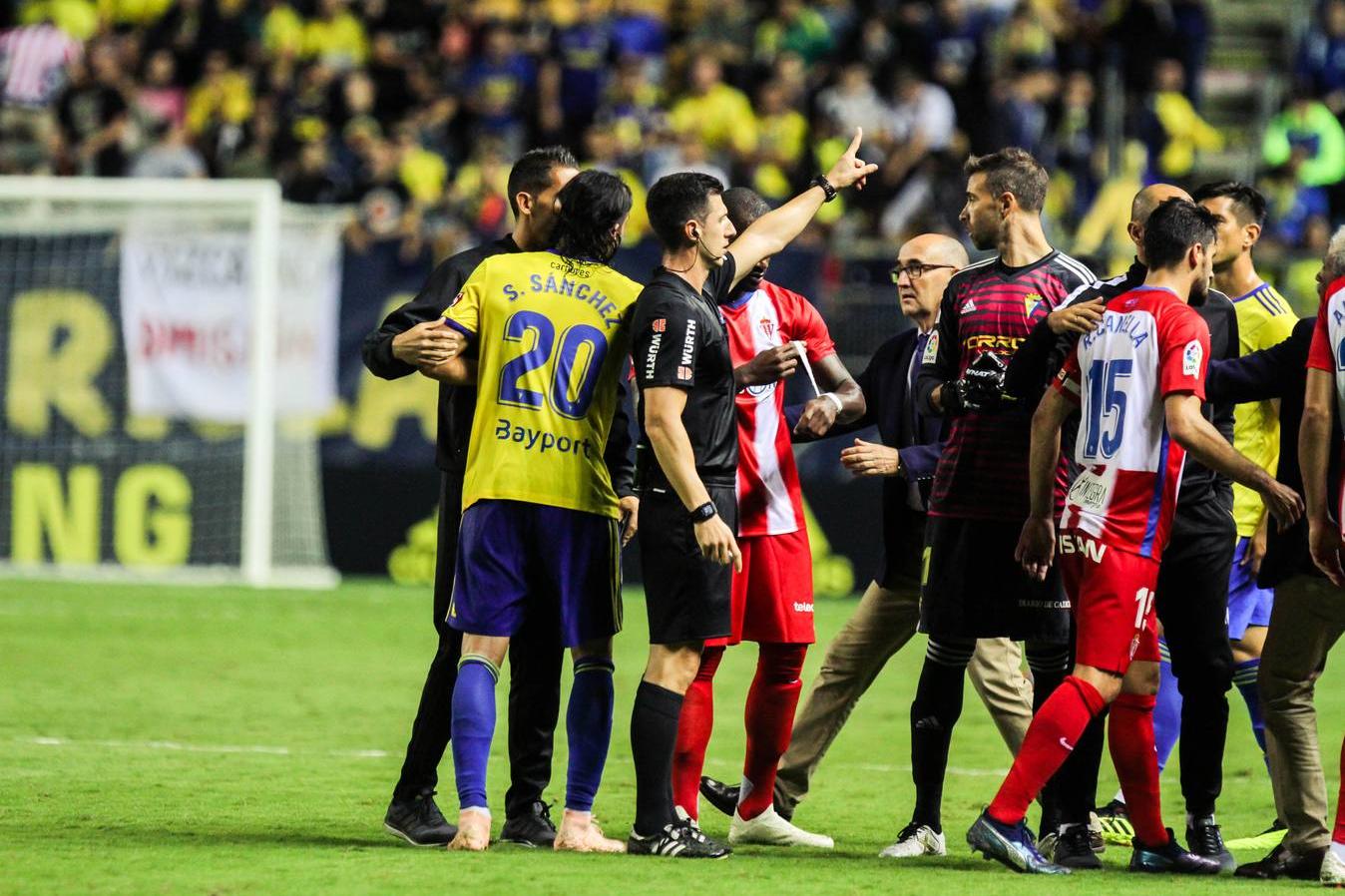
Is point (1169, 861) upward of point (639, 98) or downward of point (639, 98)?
downward

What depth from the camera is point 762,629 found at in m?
7.17

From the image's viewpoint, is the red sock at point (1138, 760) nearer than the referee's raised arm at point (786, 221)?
Yes

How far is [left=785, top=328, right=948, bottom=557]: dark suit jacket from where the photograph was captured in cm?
769

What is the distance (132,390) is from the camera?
54.5 ft

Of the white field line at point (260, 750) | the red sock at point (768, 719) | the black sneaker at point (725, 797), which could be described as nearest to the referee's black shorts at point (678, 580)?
the red sock at point (768, 719)

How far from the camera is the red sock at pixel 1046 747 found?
626 cm

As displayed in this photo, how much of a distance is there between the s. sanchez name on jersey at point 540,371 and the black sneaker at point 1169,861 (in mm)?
2141

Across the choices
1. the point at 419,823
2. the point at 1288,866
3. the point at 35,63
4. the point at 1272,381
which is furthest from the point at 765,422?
the point at 35,63

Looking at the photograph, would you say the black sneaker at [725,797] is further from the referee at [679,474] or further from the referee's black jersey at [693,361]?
the referee's black jersey at [693,361]

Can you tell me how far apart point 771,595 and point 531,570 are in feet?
3.21

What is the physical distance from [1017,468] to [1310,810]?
4.86 feet

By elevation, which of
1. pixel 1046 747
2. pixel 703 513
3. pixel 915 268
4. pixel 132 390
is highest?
pixel 915 268

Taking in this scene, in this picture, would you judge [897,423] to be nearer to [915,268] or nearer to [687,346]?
[915,268]

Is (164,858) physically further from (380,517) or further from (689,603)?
(380,517)
